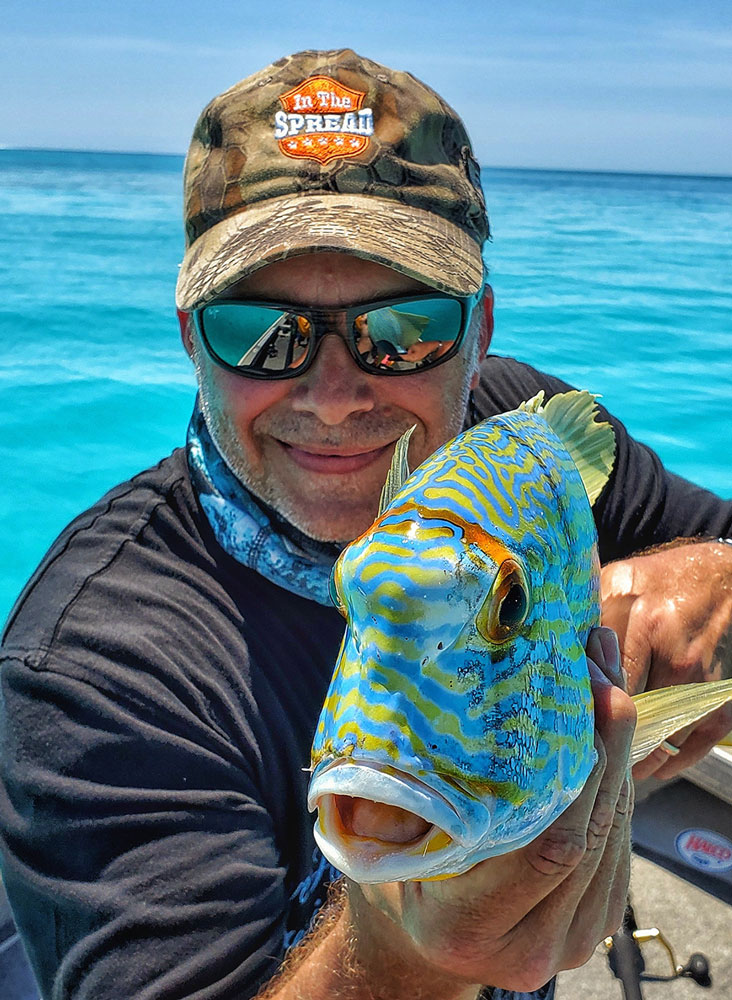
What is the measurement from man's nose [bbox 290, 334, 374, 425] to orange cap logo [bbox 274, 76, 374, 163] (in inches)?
20.9

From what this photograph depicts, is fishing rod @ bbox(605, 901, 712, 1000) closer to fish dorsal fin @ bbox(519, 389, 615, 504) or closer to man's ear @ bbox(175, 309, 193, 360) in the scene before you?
fish dorsal fin @ bbox(519, 389, 615, 504)

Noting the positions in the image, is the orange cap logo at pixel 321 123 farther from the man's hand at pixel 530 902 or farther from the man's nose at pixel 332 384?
the man's hand at pixel 530 902

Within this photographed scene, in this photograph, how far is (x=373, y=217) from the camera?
2.25 m

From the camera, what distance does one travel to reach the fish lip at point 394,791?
96cm

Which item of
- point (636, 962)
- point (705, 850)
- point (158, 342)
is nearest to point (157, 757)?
point (636, 962)

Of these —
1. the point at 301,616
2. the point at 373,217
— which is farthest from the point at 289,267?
the point at 301,616

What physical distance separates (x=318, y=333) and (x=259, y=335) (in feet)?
0.48

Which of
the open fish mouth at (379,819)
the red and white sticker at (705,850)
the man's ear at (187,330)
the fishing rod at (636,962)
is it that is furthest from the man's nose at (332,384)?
the red and white sticker at (705,850)

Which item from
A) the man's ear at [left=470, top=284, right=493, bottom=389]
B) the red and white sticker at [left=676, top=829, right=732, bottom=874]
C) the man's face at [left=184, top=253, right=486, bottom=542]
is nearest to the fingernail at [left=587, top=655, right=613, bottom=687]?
the man's face at [left=184, top=253, right=486, bottom=542]

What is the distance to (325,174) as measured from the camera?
7.61 feet

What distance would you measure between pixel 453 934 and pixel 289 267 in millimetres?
1532

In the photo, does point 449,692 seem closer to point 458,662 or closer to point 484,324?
point 458,662

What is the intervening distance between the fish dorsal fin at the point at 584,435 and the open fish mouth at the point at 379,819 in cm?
106

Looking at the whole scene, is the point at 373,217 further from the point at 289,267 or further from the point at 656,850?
the point at 656,850
